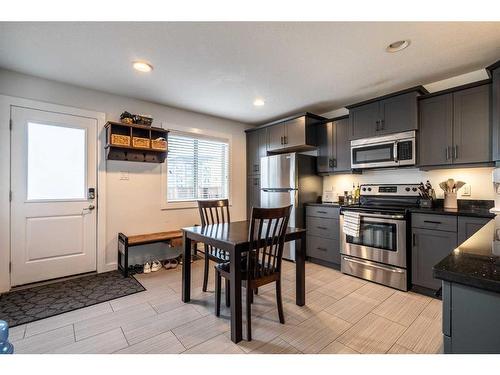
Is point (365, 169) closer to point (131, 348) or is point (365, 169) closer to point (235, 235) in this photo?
point (235, 235)

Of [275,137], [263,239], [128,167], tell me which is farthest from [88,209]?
[275,137]

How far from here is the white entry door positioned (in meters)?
2.74

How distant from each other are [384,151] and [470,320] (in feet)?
8.95

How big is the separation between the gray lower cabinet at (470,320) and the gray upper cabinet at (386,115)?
264cm

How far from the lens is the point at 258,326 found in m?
2.04

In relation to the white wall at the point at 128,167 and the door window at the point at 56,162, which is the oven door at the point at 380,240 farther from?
the door window at the point at 56,162

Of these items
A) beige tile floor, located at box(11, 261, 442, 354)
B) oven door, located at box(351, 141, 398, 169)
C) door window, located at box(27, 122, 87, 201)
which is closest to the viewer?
beige tile floor, located at box(11, 261, 442, 354)

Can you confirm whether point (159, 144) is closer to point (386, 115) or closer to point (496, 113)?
point (386, 115)

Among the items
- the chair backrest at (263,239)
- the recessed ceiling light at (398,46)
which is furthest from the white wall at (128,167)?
the recessed ceiling light at (398,46)

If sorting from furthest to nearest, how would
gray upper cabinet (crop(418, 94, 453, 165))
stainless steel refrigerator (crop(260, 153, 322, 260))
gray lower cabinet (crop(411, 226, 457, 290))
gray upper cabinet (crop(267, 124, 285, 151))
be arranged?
gray upper cabinet (crop(267, 124, 285, 151)) → stainless steel refrigerator (crop(260, 153, 322, 260)) → gray upper cabinet (crop(418, 94, 453, 165)) → gray lower cabinet (crop(411, 226, 457, 290))

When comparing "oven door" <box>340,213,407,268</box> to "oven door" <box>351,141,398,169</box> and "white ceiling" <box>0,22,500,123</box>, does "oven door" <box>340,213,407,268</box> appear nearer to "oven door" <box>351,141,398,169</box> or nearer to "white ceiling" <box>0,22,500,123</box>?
"oven door" <box>351,141,398,169</box>

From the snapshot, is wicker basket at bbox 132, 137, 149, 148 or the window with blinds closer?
wicker basket at bbox 132, 137, 149, 148

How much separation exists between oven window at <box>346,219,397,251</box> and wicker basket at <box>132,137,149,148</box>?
305cm

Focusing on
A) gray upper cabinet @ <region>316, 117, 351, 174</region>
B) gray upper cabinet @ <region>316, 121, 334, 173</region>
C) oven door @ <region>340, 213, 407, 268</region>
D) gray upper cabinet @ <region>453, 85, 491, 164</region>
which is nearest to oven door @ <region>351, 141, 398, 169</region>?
gray upper cabinet @ <region>316, 117, 351, 174</region>
